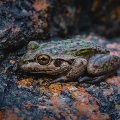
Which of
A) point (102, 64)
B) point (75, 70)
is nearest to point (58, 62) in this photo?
point (75, 70)

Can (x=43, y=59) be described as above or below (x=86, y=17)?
below

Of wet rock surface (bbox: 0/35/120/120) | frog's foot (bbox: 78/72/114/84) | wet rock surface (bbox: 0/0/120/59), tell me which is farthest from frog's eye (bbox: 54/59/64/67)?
wet rock surface (bbox: 0/0/120/59)

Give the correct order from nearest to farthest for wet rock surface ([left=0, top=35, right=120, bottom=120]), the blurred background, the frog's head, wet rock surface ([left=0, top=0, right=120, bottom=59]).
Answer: wet rock surface ([left=0, top=35, right=120, bottom=120]), the frog's head, wet rock surface ([left=0, top=0, right=120, bottom=59]), the blurred background

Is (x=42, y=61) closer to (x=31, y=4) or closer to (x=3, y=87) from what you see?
(x=3, y=87)

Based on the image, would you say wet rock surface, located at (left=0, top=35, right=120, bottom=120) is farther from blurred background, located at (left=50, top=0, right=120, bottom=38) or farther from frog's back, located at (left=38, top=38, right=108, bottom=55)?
blurred background, located at (left=50, top=0, right=120, bottom=38)

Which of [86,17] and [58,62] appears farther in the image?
[86,17]

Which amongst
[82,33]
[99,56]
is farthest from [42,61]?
[82,33]

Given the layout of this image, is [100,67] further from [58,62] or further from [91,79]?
[58,62]
